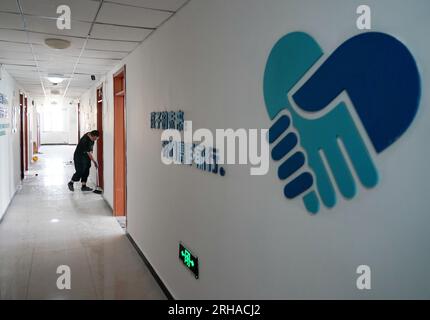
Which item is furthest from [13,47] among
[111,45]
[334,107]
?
[334,107]

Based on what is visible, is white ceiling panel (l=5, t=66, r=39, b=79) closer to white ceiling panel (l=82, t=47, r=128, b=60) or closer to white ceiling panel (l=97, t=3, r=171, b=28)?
white ceiling panel (l=82, t=47, r=128, b=60)

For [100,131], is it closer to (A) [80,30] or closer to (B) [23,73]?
(B) [23,73]

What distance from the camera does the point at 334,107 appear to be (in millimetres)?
1384

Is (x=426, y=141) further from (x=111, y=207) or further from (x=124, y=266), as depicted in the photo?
(x=111, y=207)

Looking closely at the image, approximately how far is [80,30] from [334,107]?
3080 mm

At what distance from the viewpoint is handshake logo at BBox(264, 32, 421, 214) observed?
1155 mm

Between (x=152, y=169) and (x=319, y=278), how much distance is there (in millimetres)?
2691

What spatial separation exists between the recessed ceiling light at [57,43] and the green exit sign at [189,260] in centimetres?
264

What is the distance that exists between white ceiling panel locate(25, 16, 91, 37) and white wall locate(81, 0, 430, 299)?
70 cm

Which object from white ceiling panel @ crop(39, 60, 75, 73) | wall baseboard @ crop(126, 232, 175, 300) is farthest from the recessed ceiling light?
wall baseboard @ crop(126, 232, 175, 300)

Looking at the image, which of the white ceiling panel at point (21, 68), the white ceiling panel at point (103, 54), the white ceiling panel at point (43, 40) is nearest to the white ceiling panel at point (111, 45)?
the white ceiling panel at point (43, 40)

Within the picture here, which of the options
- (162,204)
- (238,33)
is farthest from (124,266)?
(238,33)

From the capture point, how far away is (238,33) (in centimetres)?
206

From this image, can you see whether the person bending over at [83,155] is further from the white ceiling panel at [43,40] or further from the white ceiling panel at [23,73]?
the white ceiling panel at [43,40]
